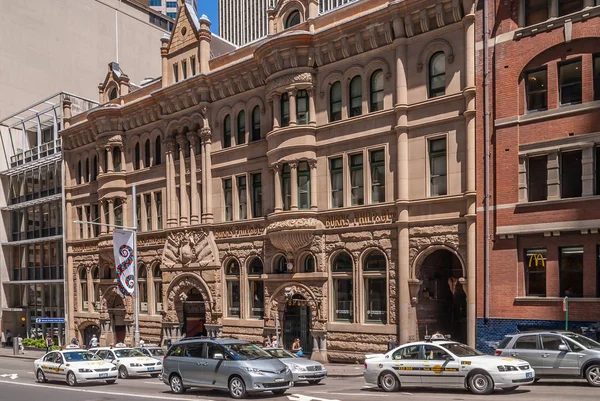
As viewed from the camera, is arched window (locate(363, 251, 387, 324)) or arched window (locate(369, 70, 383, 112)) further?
arched window (locate(369, 70, 383, 112))

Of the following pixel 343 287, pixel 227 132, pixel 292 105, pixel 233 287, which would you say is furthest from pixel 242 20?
pixel 343 287

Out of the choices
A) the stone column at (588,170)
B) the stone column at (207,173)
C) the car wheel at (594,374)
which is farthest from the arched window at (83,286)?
the car wheel at (594,374)

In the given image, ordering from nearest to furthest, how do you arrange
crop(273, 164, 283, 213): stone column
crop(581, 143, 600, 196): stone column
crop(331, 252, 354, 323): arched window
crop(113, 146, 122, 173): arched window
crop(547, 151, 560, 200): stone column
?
crop(581, 143, 600, 196): stone column
crop(547, 151, 560, 200): stone column
crop(331, 252, 354, 323): arched window
crop(273, 164, 283, 213): stone column
crop(113, 146, 122, 173): arched window

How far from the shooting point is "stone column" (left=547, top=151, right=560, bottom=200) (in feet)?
82.2

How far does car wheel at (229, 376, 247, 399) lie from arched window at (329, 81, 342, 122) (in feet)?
55.4

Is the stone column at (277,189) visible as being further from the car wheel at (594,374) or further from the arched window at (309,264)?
the car wheel at (594,374)

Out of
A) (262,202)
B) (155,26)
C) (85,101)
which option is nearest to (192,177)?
(262,202)

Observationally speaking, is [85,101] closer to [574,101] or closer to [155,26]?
[155,26]

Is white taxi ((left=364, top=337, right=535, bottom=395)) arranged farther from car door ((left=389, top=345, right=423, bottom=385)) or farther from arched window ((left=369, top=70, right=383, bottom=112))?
arched window ((left=369, top=70, right=383, bottom=112))

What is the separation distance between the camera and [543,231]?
82.4 ft

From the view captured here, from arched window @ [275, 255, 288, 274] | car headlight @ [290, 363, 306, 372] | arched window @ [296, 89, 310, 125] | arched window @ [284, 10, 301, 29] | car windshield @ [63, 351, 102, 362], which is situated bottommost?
car windshield @ [63, 351, 102, 362]

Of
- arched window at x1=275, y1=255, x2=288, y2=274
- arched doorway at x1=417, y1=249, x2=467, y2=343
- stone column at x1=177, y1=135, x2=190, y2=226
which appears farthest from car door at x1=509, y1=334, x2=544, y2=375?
stone column at x1=177, y1=135, x2=190, y2=226

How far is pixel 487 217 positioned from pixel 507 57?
656cm

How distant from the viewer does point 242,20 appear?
140000 mm
